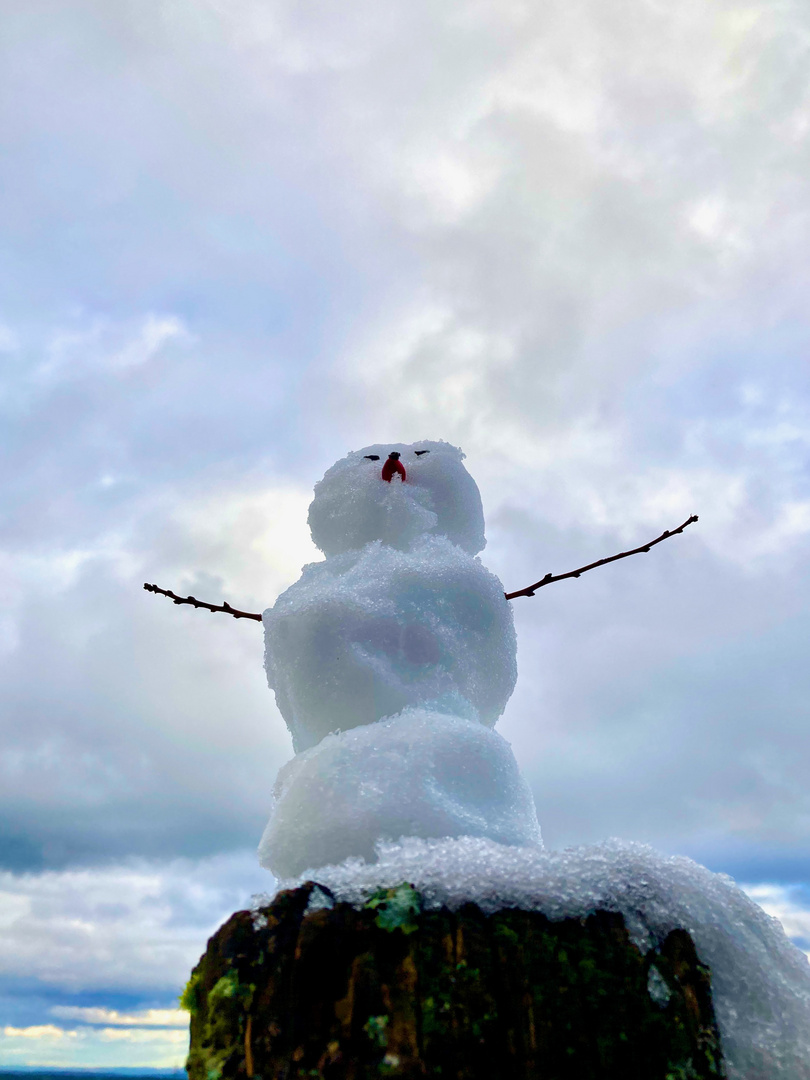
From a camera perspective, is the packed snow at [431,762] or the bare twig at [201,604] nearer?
the packed snow at [431,762]

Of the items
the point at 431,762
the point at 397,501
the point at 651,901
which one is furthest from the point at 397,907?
the point at 397,501

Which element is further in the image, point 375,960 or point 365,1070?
point 375,960

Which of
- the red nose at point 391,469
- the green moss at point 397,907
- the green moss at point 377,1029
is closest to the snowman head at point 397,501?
the red nose at point 391,469

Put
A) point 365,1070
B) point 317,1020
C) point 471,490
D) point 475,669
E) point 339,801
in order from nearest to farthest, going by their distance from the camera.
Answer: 1. point 365,1070
2. point 317,1020
3. point 339,801
4. point 475,669
5. point 471,490

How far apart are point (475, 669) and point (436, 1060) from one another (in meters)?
2.39

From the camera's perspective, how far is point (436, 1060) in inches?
105

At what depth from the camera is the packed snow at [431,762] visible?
318cm

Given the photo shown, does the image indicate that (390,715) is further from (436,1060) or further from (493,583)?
(436,1060)

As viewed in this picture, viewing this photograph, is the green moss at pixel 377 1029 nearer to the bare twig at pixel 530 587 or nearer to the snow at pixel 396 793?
the snow at pixel 396 793

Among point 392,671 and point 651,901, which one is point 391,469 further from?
point 651,901

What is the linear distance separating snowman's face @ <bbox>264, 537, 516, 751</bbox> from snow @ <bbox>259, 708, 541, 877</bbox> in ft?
1.18

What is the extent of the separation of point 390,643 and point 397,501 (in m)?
1.14

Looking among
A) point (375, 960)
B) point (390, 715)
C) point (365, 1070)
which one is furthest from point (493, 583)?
point (365, 1070)

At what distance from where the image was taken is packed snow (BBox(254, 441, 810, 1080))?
3.18 metres
